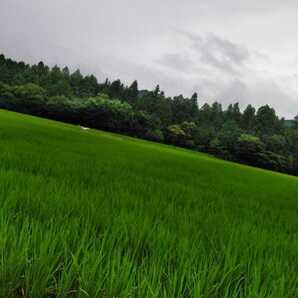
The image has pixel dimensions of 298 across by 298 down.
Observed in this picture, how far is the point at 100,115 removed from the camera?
56344 millimetres

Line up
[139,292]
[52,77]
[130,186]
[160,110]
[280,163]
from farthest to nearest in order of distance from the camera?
[52,77] → [160,110] → [280,163] → [130,186] → [139,292]

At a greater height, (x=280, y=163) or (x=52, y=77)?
(x=52, y=77)

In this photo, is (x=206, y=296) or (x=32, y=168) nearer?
(x=206, y=296)

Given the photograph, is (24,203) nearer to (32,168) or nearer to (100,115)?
(32,168)

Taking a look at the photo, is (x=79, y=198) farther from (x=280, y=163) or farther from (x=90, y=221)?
(x=280, y=163)

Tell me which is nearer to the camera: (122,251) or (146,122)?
(122,251)

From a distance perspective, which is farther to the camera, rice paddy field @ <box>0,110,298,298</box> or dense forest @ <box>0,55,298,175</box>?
dense forest @ <box>0,55,298,175</box>

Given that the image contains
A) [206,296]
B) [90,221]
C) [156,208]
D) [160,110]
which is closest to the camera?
[206,296]

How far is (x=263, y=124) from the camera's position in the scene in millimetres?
89125

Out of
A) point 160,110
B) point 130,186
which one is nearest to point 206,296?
point 130,186

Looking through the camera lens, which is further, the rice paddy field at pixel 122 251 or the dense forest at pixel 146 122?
the dense forest at pixel 146 122

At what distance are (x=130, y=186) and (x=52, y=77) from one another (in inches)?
3405

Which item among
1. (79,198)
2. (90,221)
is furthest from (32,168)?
(90,221)

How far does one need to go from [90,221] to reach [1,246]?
946 millimetres
